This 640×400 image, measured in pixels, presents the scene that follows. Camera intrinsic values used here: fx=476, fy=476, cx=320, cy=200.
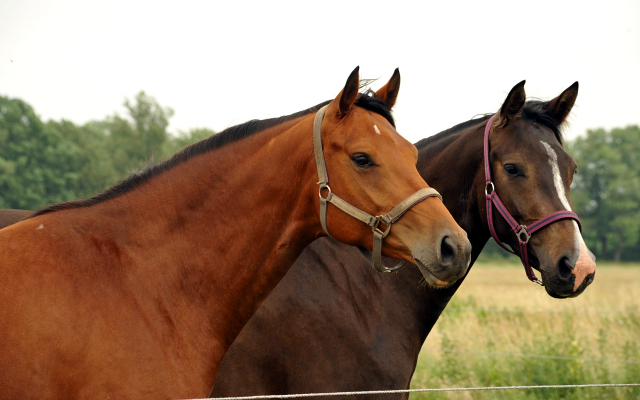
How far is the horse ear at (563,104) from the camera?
3.71 meters

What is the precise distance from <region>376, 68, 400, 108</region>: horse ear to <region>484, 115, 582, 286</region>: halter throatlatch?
0.95 m

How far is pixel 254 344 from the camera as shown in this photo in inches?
131

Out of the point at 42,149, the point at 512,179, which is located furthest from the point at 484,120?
the point at 42,149

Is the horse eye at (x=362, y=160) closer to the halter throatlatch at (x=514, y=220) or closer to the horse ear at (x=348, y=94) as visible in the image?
the horse ear at (x=348, y=94)

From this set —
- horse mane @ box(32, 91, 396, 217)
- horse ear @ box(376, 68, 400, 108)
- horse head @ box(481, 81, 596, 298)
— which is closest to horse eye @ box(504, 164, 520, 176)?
horse head @ box(481, 81, 596, 298)

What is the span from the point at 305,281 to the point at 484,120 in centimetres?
211

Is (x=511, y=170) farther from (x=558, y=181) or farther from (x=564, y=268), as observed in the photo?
(x=564, y=268)

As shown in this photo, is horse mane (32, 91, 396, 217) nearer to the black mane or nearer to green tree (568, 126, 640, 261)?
the black mane

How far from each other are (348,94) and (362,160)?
401mm

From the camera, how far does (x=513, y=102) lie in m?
3.68

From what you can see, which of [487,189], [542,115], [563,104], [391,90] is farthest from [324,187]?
[563,104]

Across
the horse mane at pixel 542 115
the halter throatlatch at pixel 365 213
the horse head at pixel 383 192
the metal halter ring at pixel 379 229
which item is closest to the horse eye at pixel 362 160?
the horse head at pixel 383 192

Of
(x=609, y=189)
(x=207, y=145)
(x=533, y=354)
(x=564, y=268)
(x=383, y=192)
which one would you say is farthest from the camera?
(x=609, y=189)

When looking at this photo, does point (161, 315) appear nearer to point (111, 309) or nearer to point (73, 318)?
point (111, 309)
